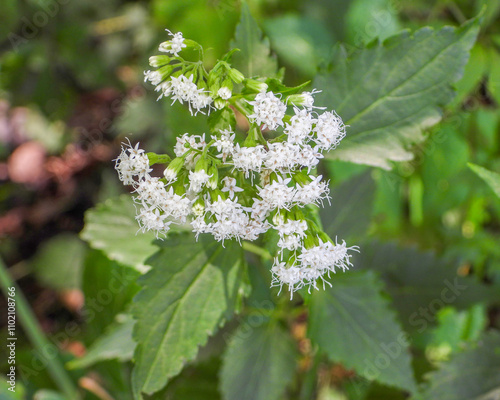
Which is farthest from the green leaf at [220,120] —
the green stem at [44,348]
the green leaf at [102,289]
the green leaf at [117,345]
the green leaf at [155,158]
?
the green stem at [44,348]

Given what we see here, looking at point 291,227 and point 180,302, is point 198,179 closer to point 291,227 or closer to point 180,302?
point 291,227

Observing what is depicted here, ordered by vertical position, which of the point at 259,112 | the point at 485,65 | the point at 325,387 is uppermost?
the point at 259,112

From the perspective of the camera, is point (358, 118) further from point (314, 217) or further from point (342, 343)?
point (342, 343)

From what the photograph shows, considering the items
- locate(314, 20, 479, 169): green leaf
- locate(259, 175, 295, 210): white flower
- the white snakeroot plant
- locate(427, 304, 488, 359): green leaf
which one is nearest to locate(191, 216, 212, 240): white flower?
the white snakeroot plant

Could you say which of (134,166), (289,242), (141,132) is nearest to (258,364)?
(289,242)

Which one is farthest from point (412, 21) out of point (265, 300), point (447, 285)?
point (265, 300)
